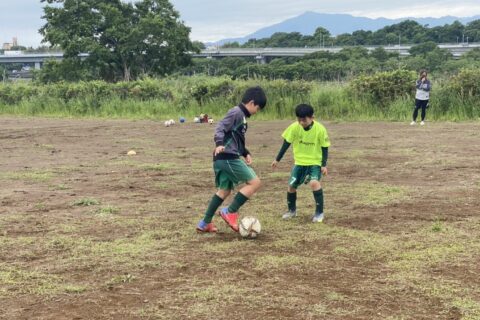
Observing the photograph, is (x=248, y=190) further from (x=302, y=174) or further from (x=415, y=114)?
(x=415, y=114)

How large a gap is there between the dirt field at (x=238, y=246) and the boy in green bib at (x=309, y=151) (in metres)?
0.41

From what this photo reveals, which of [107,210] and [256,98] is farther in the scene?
[107,210]

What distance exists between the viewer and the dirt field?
388 cm

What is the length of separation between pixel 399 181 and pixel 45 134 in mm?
12217

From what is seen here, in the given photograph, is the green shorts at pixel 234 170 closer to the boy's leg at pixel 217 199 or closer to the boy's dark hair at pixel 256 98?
the boy's leg at pixel 217 199

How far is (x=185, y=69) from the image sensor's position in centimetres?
5038

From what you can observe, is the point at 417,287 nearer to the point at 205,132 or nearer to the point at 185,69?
the point at 205,132

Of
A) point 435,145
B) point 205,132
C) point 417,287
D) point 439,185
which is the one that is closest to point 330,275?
point 417,287

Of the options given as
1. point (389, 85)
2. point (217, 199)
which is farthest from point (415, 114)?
point (217, 199)

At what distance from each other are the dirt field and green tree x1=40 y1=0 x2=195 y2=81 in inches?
1362

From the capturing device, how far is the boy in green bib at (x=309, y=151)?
6.15 metres

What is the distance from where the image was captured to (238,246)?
5.34 m

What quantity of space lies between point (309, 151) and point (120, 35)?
4044 centimetres

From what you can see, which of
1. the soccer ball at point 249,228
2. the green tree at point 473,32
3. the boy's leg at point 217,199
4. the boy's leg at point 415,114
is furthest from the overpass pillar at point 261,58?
the soccer ball at point 249,228
